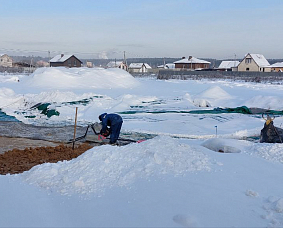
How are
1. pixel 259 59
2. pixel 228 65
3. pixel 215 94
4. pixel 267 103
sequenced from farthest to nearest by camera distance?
pixel 228 65, pixel 259 59, pixel 215 94, pixel 267 103

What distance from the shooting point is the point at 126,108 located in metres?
15.8

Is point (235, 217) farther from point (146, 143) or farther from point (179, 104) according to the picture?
point (179, 104)

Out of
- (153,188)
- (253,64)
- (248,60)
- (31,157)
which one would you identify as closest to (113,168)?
(153,188)

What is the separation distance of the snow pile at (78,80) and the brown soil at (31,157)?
16.4 meters

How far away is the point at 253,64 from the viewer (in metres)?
56.5

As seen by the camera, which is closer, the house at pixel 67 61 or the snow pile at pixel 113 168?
the snow pile at pixel 113 168

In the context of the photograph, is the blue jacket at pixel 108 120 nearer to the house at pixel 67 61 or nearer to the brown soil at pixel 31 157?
the brown soil at pixel 31 157

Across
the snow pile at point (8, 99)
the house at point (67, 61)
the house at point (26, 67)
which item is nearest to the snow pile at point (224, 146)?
the snow pile at point (8, 99)

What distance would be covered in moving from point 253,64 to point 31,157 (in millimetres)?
52906

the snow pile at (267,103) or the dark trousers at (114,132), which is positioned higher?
the snow pile at (267,103)

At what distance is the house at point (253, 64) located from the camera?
56.3 meters

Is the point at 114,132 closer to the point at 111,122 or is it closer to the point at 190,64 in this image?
the point at 111,122

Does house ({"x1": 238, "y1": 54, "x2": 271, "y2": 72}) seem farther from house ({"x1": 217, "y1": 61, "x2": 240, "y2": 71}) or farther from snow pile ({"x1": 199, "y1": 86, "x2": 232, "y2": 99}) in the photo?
snow pile ({"x1": 199, "y1": 86, "x2": 232, "y2": 99})

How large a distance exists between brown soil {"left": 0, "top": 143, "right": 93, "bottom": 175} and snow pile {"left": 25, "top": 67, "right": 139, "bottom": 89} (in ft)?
53.7
